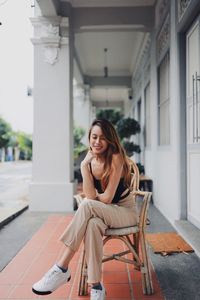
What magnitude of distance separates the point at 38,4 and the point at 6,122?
3291cm

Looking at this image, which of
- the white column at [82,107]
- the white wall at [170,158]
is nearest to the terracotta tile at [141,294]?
the white wall at [170,158]

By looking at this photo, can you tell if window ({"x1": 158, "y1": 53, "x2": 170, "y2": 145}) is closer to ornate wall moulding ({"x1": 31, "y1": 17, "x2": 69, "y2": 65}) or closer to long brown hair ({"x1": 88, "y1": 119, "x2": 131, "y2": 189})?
ornate wall moulding ({"x1": 31, "y1": 17, "x2": 69, "y2": 65})

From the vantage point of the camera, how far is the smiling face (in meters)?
2.11

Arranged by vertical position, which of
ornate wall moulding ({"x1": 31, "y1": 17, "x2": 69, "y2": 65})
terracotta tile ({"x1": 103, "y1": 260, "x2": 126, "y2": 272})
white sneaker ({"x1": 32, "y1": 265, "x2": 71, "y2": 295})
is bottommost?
terracotta tile ({"x1": 103, "y1": 260, "x2": 126, "y2": 272})

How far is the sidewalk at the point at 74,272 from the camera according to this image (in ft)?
6.86

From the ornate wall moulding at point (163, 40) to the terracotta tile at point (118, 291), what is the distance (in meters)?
3.24

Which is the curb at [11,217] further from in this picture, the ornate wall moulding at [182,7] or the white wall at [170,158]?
the ornate wall moulding at [182,7]

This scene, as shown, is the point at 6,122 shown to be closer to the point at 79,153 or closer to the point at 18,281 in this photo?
the point at 79,153

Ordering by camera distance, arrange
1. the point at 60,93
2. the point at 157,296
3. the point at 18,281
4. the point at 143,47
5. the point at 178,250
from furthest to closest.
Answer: the point at 143,47 → the point at 60,93 → the point at 178,250 → the point at 18,281 → the point at 157,296

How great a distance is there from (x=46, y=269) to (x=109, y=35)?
5.55 m

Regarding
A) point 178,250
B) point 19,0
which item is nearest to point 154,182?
point 178,250

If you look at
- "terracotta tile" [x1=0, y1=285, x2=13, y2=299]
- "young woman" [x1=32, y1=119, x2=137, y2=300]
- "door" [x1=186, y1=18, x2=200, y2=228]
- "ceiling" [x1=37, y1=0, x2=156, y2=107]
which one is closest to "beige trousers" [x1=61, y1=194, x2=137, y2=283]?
"young woman" [x1=32, y1=119, x2=137, y2=300]

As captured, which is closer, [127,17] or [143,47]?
[127,17]

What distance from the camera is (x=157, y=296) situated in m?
2.06
